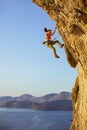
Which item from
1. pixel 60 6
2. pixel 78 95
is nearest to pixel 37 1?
pixel 60 6

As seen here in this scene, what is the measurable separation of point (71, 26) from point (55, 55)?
448cm

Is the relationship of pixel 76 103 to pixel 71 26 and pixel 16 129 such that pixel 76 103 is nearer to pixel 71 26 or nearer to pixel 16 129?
pixel 71 26

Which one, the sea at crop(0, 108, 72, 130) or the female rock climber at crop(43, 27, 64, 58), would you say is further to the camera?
the sea at crop(0, 108, 72, 130)

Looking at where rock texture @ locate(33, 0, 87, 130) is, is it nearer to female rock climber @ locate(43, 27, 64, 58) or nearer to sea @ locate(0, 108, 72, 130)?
female rock climber @ locate(43, 27, 64, 58)

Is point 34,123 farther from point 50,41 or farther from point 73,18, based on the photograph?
point 73,18

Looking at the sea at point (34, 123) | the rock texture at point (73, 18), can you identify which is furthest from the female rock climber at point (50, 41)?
the sea at point (34, 123)

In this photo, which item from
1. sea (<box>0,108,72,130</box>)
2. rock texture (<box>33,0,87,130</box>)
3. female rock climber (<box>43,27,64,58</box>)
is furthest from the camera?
sea (<box>0,108,72,130</box>)

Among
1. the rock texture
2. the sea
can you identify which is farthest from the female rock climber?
the sea

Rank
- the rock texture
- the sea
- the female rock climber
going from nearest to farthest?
the rock texture
the female rock climber
the sea

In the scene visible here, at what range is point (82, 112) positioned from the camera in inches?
727

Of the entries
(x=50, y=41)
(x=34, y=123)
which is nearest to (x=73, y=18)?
(x=50, y=41)

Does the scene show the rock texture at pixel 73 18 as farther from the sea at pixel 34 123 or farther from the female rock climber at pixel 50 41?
the sea at pixel 34 123

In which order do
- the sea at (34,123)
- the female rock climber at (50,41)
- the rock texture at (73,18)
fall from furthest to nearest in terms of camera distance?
the sea at (34,123)
the female rock climber at (50,41)
the rock texture at (73,18)

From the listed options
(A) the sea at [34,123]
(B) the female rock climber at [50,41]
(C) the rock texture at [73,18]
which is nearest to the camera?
(C) the rock texture at [73,18]
